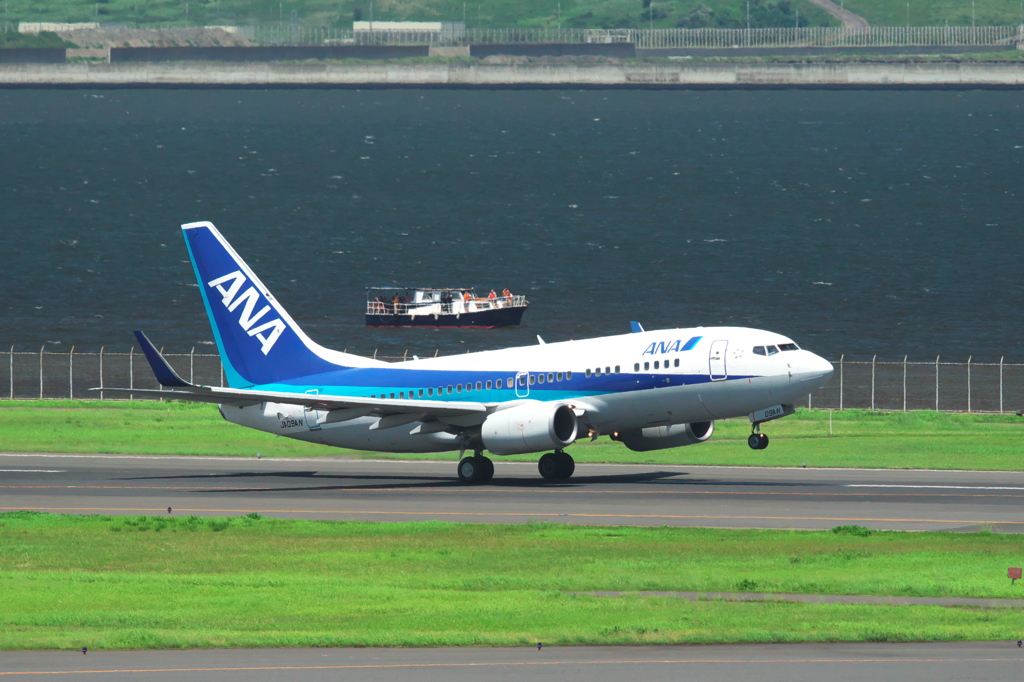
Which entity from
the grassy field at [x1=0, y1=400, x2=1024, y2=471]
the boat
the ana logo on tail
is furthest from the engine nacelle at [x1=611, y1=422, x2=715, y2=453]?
the boat

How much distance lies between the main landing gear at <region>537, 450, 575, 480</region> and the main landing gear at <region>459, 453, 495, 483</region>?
1.83 metres

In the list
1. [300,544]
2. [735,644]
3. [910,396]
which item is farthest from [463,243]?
[735,644]

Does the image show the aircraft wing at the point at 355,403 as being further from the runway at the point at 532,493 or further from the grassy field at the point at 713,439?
the grassy field at the point at 713,439

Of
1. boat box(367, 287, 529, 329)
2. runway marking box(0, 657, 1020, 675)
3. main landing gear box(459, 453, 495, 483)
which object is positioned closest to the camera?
runway marking box(0, 657, 1020, 675)

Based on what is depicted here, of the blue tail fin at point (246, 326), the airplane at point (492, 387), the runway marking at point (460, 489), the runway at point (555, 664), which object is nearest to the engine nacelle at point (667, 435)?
the airplane at point (492, 387)

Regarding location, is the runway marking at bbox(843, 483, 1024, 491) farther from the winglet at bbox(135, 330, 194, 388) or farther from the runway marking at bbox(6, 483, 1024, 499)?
the winglet at bbox(135, 330, 194, 388)

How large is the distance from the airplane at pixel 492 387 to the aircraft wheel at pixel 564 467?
0.03m

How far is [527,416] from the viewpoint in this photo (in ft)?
160

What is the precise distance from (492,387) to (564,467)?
3.63m

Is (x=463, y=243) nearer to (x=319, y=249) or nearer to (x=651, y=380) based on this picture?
(x=319, y=249)

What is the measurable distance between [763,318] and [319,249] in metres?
62.9

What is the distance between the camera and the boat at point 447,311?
5037 inches

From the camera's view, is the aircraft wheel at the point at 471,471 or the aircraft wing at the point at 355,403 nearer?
the aircraft wing at the point at 355,403

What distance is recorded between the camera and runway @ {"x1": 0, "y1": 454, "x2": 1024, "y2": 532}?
40.8 m
